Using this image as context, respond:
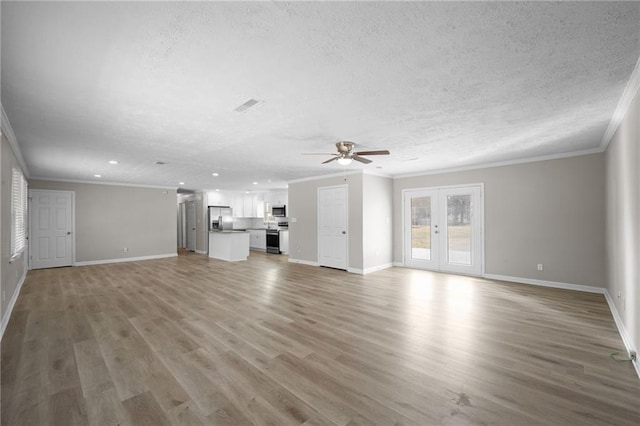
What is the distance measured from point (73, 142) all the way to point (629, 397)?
6740mm

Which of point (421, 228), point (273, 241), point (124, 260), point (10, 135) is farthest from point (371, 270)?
point (124, 260)

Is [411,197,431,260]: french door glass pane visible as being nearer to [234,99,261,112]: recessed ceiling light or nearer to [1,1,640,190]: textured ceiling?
[1,1,640,190]: textured ceiling

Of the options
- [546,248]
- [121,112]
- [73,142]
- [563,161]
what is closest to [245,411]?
[121,112]

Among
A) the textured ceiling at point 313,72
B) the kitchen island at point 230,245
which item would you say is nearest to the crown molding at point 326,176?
the kitchen island at point 230,245

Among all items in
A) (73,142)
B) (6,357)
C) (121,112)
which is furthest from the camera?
(73,142)

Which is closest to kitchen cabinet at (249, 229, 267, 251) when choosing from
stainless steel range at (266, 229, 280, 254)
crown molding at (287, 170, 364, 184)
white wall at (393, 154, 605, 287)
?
stainless steel range at (266, 229, 280, 254)

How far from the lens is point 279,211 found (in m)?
11.0

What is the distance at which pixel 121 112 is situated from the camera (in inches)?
116

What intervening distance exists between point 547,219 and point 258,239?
31.2 feet

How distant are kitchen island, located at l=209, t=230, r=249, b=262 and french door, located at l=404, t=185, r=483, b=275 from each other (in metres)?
4.95

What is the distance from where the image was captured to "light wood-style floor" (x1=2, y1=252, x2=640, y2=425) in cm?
191

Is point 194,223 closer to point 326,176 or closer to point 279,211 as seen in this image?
point 279,211

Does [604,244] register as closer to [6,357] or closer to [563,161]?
[563,161]

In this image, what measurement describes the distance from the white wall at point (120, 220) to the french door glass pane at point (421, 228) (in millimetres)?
8007
